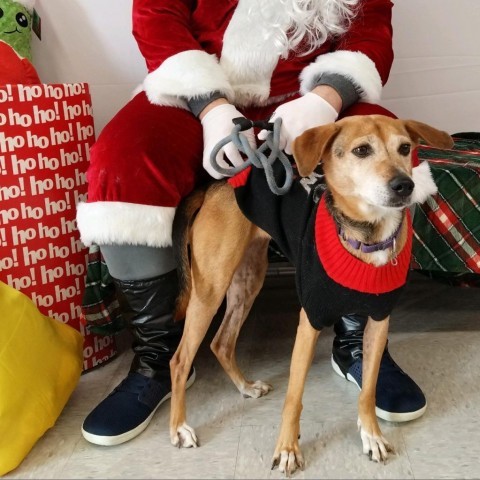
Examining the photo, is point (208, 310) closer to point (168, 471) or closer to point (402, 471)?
point (168, 471)

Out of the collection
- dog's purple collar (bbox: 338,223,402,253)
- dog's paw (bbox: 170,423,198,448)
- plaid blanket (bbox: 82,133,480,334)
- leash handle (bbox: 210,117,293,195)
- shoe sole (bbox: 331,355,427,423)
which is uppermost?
leash handle (bbox: 210,117,293,195)

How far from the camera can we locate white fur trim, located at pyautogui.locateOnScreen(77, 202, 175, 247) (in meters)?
1.32

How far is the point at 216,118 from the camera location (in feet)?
4.48

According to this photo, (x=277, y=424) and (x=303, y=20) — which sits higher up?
(x=303, y=20)

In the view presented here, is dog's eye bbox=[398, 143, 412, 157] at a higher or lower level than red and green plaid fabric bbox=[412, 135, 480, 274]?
higher

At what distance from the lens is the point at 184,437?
1.35 m

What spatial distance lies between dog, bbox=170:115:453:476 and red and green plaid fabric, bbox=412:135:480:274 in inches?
6.6

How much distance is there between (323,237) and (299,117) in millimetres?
326

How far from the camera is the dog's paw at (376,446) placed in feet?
4.12

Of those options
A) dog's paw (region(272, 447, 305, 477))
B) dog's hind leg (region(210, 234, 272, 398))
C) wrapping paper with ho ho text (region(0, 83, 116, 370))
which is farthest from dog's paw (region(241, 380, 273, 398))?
wrapping paper with ho ho text (region(0, 83, 116, 370))

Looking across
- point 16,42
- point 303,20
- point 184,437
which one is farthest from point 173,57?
point 184,437

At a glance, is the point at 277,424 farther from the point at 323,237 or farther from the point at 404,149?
the point at 404,149

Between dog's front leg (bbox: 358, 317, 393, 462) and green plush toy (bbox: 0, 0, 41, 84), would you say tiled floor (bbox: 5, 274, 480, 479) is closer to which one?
dog's front leg (bbox: 358, 317, 393, 462)

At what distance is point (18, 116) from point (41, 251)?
0.37 m
